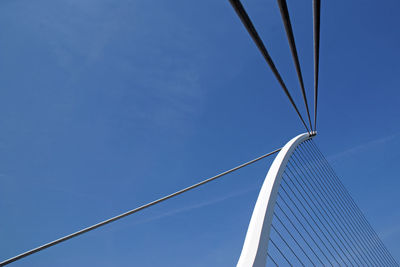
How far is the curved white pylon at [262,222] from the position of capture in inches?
124

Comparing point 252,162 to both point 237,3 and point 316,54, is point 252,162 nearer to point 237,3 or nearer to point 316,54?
point 316,54

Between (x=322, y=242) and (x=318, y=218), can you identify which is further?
(x=318, y=218)

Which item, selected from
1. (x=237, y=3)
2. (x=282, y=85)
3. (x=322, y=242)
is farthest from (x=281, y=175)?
(x=237, y=3)

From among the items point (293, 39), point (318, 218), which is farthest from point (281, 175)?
point (293, 39)

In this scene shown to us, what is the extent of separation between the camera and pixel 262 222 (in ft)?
13.7

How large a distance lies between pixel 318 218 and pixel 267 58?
856 cm

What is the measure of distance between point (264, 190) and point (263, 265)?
9.71 ft

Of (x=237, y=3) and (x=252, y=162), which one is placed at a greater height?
(x=252, y=162)

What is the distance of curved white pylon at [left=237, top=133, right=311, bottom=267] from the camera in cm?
316

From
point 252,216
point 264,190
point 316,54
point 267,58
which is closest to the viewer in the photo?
point 267,58

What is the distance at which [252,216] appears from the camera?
4.61 metres

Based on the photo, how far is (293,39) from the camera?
95.6 inches

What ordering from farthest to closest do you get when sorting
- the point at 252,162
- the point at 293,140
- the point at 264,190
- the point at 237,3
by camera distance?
the point at 293,140 → the point at 252,162 → the point at 264,190 → the point at 237,3

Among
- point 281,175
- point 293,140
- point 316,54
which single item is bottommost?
point 316,54
